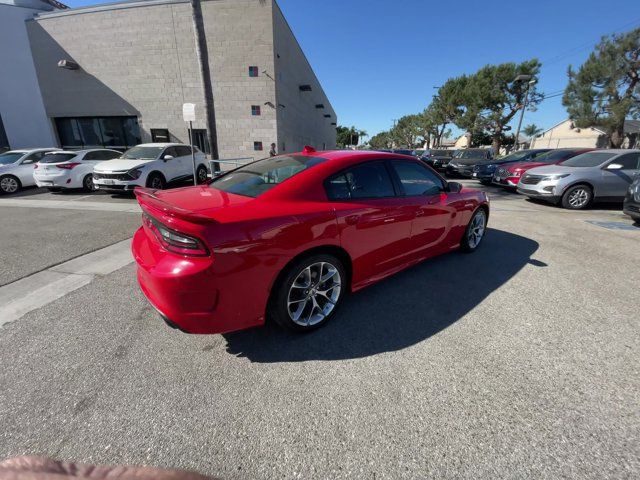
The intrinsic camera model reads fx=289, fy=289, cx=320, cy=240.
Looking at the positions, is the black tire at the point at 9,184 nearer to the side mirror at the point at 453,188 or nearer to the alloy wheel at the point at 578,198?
the side mirror at the point at 453,188

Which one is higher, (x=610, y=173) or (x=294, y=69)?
(x=294, y=69)

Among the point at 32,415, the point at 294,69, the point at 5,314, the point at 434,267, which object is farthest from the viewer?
the point at 294,69

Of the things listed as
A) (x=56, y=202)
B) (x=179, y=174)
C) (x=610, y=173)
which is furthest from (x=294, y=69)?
(x=610, y=173)

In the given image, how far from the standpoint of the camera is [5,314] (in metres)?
2.76

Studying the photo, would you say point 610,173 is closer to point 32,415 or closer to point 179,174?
point 32,415

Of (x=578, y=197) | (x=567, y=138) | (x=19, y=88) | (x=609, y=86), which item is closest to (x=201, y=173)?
(x=578, y=197)

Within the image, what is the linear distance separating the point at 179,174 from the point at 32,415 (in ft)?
30.8

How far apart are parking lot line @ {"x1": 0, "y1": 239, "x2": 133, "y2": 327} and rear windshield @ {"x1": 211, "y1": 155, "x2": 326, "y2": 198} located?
207 cm

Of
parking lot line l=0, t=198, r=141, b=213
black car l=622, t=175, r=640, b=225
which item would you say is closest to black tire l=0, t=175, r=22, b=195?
parking lot line l=0, t=198, r=141, b=213

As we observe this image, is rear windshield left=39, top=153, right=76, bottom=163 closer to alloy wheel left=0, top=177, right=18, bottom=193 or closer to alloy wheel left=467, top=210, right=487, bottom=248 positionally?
alloy wheel left=0, top=177, right=18, bottom=193

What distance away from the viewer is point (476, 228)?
4457mm

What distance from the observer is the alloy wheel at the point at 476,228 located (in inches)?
169

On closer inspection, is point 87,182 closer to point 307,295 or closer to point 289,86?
point 307,295

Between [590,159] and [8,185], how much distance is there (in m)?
18.2
